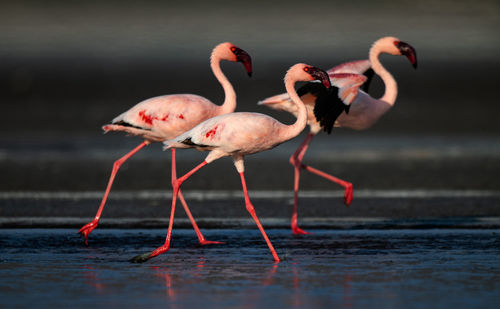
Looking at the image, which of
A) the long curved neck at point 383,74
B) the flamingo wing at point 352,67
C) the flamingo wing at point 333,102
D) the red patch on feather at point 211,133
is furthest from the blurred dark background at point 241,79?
the red patch on feather at point 211,133

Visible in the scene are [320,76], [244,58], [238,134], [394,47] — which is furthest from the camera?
[394,47]

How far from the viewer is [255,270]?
795 cm

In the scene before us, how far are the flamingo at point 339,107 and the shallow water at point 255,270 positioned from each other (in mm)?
1190

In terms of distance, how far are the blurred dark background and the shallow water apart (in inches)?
177

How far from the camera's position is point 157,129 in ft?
34.9

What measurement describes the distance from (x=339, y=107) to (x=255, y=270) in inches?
144

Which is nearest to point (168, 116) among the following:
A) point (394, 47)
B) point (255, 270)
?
point (255, 270)

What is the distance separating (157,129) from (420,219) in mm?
2943

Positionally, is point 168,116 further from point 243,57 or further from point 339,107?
point 339,107

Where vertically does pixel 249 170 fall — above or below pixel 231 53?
below

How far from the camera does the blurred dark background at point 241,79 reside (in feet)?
54.2

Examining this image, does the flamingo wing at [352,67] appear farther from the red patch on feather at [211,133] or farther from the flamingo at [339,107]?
the red patch on feather at [211,133]

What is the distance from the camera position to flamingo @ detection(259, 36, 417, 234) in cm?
1116

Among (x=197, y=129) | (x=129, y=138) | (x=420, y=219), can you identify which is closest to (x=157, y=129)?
(x=197, y=129)
